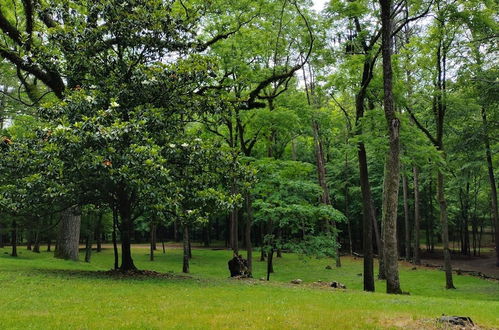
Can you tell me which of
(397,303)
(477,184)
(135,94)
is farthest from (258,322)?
(477,184)

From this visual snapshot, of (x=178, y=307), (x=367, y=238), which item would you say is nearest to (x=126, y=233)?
(x=178, y=307)

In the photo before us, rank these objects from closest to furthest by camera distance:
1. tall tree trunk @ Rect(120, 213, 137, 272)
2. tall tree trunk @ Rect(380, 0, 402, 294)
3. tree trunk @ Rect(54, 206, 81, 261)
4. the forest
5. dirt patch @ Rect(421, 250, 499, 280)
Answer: the forest
tall tree trunk @ Rect(120, 213, 137, 272)
tall tree trunk @ Rect(380, 0, 402, 294)
tree trunk @ Rect(54, 206, 81, 261)
dirt patch @ Rect(421, 250, 499, 280)

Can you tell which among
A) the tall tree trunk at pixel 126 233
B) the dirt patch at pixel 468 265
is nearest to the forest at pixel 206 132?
the tall tree trunk at pixel 126 233

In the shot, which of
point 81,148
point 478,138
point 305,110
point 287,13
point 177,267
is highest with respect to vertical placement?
point 287,13

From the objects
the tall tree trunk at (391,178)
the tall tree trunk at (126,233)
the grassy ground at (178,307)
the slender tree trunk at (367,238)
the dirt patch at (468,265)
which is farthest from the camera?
the dirt patch at (468,265)

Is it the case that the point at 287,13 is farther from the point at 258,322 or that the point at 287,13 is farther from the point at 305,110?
the point at 258,322

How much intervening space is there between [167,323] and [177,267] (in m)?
26.6

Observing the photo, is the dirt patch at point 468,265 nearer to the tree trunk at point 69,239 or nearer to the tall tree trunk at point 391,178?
the tall tree trunk at point 391,178

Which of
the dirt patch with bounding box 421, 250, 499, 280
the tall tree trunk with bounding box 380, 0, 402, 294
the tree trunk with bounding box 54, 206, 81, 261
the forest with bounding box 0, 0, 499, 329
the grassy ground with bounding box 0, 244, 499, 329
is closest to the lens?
the grassy ground with bounding box 0, 244, 499, 329

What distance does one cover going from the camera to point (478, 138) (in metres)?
23.4

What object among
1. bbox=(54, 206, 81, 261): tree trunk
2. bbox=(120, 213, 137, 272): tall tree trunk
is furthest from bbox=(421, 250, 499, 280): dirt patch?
bbox=(54, 206, 81, 261): tree trunk

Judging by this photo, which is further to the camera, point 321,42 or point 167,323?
point 321,42

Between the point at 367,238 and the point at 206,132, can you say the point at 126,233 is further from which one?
the point at 206,132

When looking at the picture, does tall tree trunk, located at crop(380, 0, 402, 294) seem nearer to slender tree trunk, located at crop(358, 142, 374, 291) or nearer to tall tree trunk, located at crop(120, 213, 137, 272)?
slender tree trunk, located at crop(358, 142, 374, 291)
